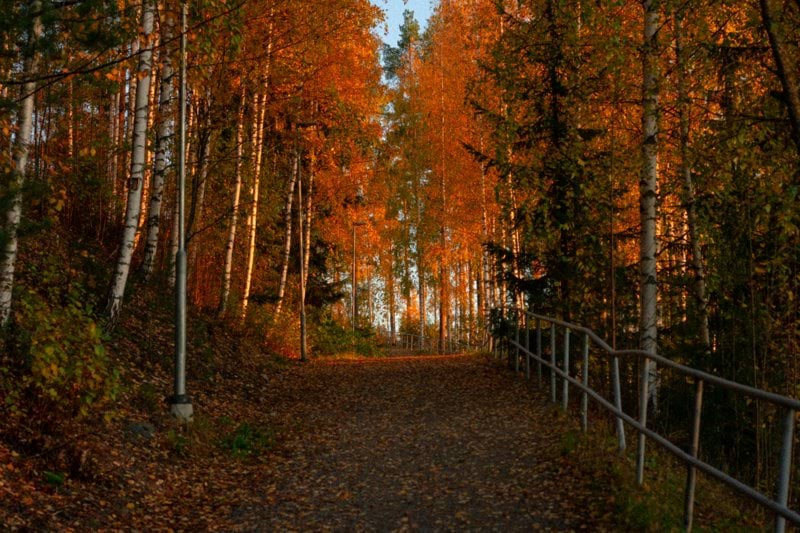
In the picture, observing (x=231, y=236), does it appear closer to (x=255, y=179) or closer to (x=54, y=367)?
(x=255, y=179)

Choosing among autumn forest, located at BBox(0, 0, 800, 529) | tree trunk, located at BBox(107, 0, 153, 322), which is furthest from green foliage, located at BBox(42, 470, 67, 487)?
tree trunk, located at BBox(107, 0, 153, 322)

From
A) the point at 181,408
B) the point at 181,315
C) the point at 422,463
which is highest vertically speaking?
the point at 181,315

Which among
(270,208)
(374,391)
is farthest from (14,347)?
(270,208)

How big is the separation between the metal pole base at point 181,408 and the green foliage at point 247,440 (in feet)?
2.01

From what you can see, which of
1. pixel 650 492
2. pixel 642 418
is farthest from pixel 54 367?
pixel 650 492

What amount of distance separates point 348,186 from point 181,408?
1471cm

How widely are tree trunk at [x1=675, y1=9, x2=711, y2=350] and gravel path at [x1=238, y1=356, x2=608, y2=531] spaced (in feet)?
9.94

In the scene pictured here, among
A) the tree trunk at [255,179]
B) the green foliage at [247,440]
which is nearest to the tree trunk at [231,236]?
the tree trunk at [255,179]

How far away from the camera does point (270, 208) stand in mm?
18750

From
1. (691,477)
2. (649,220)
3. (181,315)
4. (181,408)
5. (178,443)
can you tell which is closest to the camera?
(691,477)

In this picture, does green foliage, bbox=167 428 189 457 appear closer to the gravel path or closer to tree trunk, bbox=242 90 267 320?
the gravel path

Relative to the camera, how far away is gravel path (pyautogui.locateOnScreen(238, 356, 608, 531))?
22.0 ft

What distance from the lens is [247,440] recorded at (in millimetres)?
9758

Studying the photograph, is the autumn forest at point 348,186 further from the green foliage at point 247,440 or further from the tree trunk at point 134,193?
the green foliage at point 247,440
